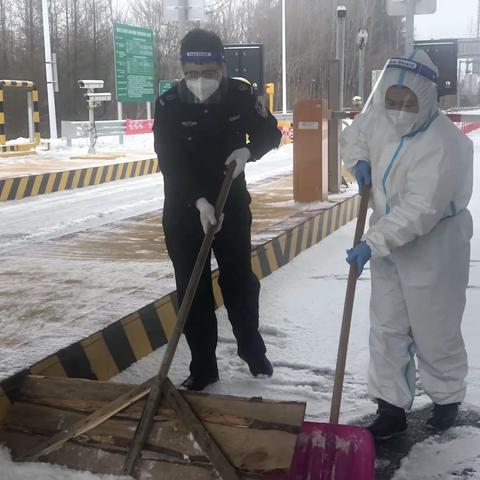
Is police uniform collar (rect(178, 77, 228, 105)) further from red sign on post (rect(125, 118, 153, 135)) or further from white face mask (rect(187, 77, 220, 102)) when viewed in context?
red sign on post (rect(125, 118, 153, 135))

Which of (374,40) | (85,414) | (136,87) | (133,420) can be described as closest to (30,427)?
(85,414)

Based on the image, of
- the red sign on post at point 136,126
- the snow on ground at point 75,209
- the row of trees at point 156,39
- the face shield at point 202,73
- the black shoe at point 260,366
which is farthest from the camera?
the row of trees at point 156,39

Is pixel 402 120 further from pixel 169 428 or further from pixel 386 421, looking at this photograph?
pixel 169 428

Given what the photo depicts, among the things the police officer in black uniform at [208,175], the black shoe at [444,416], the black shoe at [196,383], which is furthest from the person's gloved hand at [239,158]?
the black shoe at [444,416]

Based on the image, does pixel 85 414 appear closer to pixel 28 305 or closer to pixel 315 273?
pixel 28 305

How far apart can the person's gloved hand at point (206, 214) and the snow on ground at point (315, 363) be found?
2.95 ft

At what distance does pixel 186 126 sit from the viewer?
313cm

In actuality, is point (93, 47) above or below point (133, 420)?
above

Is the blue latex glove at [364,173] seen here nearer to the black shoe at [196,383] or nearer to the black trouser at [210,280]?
the black trouser at [210,280]

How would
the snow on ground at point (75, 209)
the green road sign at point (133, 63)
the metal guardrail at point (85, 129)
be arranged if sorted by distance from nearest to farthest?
the snow on ground at point (75, 209) → the metal guardrail at point (85, 129) → the green road sign at point (133, 63)

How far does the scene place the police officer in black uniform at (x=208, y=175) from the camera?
10.2 ft

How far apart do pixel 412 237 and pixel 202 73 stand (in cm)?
117

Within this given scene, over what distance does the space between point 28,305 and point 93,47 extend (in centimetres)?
3042

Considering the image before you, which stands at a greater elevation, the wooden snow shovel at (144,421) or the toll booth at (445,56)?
the toll booth at (445,56)
